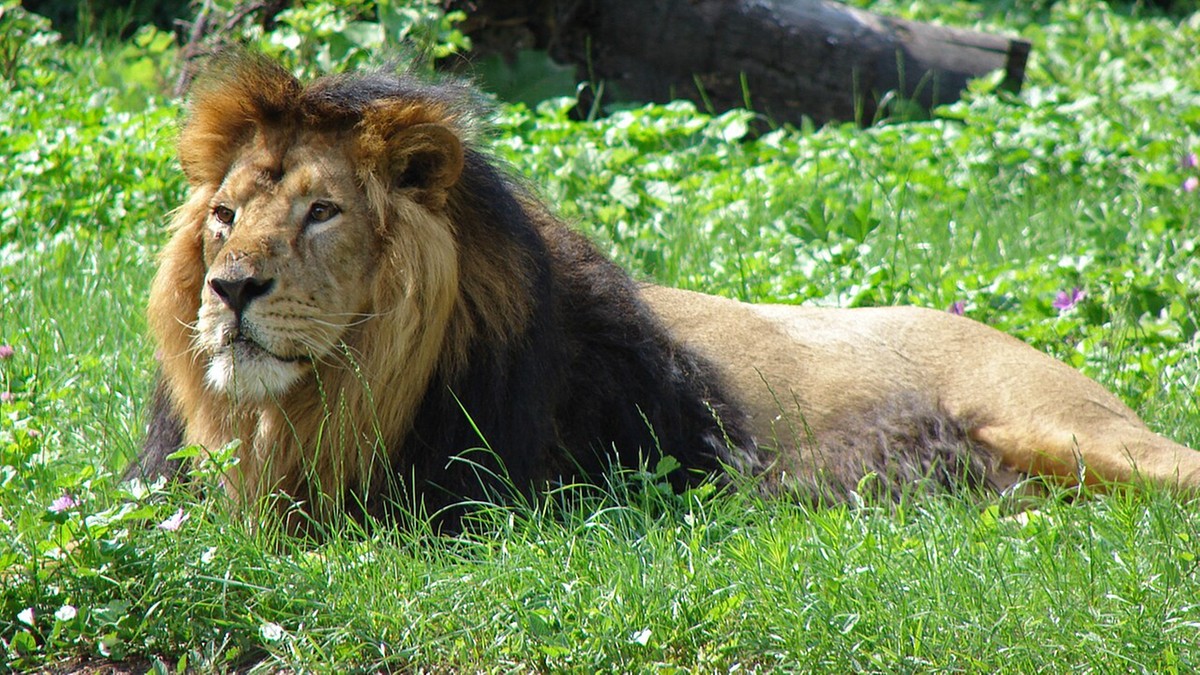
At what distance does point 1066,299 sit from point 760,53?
2.92 m

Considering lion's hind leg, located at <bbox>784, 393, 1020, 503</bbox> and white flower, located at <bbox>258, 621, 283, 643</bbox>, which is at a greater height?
white flower, located at <bbox>258, 621, 283, 643</bbox>

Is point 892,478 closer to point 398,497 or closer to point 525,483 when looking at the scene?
point 525,483

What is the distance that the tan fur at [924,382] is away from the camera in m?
4.09

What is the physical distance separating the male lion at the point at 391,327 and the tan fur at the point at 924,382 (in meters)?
0.11

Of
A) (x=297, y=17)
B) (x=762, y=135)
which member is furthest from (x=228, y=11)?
(x=762, y=135)

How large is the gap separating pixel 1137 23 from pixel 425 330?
31.8 feet

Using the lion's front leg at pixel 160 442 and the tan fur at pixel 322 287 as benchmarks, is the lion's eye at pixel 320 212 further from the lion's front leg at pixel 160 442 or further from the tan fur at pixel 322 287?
the lion's front leg at pixel 160 442

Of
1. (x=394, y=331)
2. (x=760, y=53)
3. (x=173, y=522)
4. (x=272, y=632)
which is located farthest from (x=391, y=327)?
(x=760, y=53)

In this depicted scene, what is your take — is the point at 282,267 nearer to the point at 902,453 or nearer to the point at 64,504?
the point at 64,504

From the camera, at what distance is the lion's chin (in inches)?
126

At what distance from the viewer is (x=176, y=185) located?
6.29m

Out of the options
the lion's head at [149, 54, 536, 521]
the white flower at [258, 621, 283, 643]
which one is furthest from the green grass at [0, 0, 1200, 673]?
the lion's head at [149, 54, 536, 521]

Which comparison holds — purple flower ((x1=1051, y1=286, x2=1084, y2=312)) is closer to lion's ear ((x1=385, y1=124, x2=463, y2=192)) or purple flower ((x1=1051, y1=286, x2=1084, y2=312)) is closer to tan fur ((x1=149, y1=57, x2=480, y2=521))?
tan fur ((x1=149, y1=57, x2=480, y2=521))

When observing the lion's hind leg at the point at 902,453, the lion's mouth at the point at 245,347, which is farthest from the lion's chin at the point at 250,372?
the lion's hind leg at the point at 902,453
